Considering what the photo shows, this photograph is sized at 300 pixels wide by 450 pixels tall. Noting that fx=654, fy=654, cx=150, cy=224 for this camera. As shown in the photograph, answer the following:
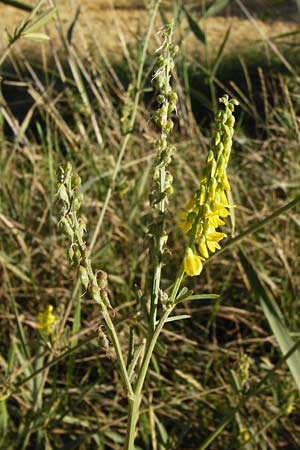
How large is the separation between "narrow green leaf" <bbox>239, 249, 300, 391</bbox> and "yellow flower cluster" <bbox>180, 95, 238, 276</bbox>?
0.30m

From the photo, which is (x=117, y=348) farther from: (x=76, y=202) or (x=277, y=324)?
(x=277, y=324)

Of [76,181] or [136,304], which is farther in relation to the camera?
[136,304]

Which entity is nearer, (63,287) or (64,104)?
(63,287)

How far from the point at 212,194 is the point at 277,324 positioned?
0.39 meters

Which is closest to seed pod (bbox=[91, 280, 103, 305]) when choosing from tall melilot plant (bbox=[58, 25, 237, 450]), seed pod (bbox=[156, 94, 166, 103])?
tall melilot plant (bbox=[58, 25, 237, 450])

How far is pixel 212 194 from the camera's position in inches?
30.0

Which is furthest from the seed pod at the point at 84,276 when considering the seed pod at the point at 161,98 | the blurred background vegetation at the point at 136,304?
the blurred background vegetation at the point at 136,304

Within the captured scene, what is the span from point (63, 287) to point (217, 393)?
0.60 meters

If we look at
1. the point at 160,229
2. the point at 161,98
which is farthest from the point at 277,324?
the point at 161,98

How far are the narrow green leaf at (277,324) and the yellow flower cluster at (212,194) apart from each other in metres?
0.30

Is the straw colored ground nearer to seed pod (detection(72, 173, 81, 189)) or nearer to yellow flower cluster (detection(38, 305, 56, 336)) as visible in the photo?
yellow flower cluster (detection(38, 305, 56, 336))

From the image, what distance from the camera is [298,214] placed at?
2072 mm

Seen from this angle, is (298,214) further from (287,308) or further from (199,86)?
(199,86)

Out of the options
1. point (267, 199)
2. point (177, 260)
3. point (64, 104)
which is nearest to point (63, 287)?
point (177, 260)
